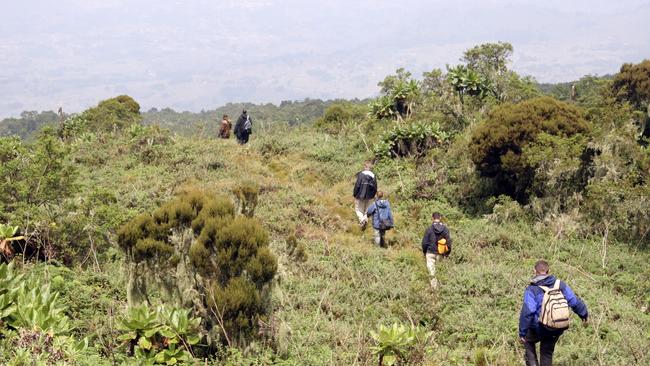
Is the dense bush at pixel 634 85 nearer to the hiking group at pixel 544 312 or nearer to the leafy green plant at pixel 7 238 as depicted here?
the hiking group at pixel 544 312

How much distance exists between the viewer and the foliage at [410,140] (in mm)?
19156

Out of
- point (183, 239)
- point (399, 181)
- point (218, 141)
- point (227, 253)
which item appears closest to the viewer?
point (227, 253)

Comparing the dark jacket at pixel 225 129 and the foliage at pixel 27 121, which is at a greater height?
the dark jacket at pixel 225 129

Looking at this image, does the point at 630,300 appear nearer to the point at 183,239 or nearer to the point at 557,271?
the point at 557,271

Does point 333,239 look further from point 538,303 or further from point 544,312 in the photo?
point 544,312

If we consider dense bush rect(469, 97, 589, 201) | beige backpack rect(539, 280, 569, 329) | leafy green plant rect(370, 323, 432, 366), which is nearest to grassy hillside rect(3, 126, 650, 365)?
leafy green plant rect(370, 323, 432, 366)

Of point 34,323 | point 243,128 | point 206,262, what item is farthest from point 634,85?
point 34,323

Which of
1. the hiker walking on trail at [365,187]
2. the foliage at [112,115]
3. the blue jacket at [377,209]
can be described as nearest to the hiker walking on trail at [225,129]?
the foliage at [112,115]

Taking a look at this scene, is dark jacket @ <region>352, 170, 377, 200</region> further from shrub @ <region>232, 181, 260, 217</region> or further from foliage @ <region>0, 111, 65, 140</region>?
foliage @ <region>0, 111, 65, 140</region>

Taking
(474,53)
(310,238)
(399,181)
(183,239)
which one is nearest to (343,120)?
(474,53)

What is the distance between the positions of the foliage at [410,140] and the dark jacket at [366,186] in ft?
19.2

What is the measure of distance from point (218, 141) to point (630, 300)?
1701 centimetres

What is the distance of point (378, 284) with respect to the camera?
9.45 m

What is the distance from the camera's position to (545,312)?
6.14 metres
